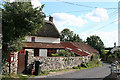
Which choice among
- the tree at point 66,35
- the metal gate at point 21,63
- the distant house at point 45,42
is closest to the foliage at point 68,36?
the tree at point 66,35

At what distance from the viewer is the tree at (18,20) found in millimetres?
7664

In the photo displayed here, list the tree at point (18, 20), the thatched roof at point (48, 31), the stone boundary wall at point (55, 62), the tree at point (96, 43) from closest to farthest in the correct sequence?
the tree at point (18, 20)
the stone boundary wall at point (55, 62)
the thatched roof at point (48, 31)
the tree at point (96, 43)

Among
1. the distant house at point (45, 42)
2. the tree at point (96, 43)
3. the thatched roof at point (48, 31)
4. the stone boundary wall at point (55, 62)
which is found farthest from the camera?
the tree at point (96, 43)

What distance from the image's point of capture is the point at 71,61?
16.2 metres

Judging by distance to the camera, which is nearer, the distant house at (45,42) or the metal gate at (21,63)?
the metal gate at (21,63)

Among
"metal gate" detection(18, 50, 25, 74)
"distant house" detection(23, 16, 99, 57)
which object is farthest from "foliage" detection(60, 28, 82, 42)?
"metal gate" detection(18, 50, 25, 74)

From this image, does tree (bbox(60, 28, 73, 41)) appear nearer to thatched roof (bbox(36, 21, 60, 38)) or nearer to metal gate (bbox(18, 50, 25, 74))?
thatched roof (bbox(36, 21, 60, 38))

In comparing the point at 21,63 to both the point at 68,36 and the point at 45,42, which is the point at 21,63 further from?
the point at 68,36

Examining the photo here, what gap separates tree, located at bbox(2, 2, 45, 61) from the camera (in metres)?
7.66

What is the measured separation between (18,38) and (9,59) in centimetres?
192

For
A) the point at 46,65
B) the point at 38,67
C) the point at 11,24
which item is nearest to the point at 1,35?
the point at 11,24

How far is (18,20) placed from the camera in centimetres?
789

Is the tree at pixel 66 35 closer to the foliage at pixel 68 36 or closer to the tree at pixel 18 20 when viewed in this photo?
the foliage at pixel 68 36

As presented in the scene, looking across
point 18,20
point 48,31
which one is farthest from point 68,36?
point 18,20
